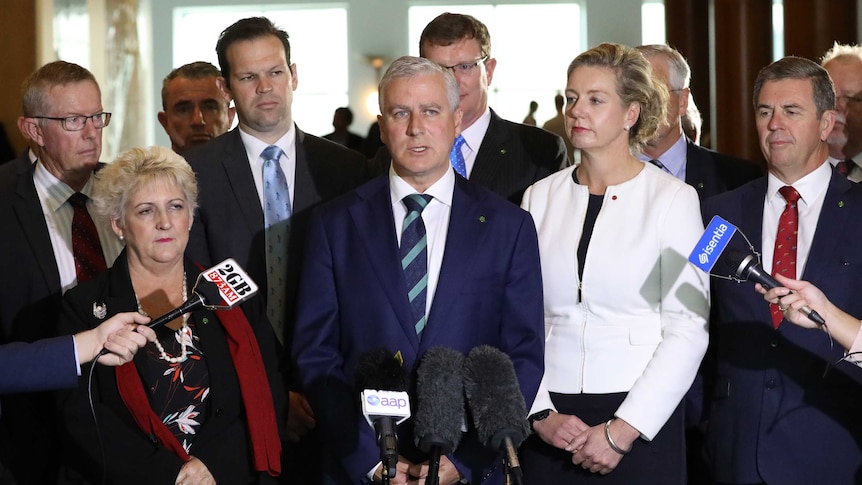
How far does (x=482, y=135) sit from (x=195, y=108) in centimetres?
164

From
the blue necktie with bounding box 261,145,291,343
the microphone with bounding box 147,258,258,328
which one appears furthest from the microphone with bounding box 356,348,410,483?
the blue necktie with bounding box 261,145,291,343

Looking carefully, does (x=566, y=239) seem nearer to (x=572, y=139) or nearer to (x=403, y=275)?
(x=572, y=139)

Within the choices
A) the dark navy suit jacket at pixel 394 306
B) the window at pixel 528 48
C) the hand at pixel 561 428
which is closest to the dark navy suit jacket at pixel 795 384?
the hand at pixel 561 428

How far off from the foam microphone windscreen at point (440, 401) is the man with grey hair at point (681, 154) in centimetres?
167

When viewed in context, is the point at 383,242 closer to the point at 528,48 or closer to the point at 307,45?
the point at 528,48

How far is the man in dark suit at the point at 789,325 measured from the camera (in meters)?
3.18

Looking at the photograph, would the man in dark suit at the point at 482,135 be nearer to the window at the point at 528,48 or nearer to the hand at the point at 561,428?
the hand at the point at 561,428

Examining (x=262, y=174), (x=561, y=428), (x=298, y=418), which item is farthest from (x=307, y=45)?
(x=561, y=428)

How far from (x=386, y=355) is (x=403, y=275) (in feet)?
1.88

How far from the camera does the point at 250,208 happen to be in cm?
370

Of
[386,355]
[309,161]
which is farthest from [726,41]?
[386,355]

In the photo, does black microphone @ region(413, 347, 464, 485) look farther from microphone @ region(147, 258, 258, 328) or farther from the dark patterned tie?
the dark patterned tie

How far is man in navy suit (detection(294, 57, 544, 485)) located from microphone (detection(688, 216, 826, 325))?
1.70 ft

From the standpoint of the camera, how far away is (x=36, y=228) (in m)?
3.66
